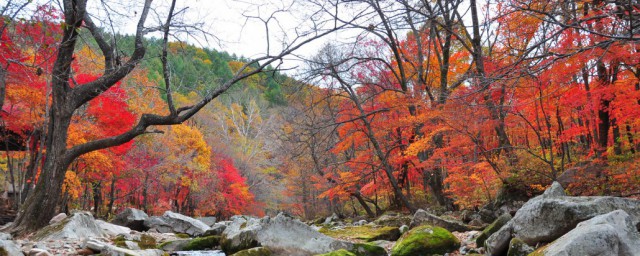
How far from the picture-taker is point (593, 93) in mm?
10617

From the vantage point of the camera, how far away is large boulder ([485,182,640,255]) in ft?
17.4

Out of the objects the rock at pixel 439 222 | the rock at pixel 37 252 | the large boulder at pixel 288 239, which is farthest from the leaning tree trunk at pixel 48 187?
the rock at pixel 439 222

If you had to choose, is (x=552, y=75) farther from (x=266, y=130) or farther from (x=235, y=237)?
(x=266, y=130)

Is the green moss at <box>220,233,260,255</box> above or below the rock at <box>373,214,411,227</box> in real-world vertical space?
above

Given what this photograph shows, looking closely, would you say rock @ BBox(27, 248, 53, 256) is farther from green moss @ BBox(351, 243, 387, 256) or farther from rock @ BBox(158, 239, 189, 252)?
green moss @ BBox(351, 243, 387, 256)

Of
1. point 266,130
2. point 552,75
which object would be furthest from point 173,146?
point 552,75

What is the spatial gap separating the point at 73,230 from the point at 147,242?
5.36 ft

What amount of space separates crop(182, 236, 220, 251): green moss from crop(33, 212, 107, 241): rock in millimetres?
1802

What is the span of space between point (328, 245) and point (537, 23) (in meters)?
7.33

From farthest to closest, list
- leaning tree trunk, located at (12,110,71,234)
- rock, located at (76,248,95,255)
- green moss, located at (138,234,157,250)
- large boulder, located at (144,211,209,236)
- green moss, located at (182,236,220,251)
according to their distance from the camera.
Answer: large boulder, located at (144,211,209,236) < green moss, located at (182,236,220,251) < green moss, located at (138,234,157,250) < leaning tree trunk, located at (12,110,71,234) < rock, located at (76,248,95,255)

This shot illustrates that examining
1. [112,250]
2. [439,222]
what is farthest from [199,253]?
[439,222]

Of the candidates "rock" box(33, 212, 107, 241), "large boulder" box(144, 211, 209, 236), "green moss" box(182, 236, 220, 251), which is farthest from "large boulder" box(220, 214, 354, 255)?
"large boulder" box(144, 211, 209, 236)

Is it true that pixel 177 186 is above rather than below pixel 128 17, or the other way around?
below

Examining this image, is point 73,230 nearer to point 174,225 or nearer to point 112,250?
point 112,250
